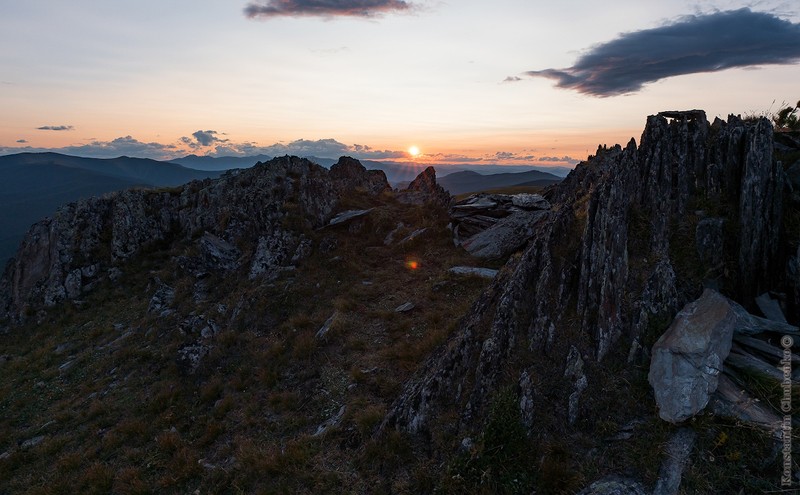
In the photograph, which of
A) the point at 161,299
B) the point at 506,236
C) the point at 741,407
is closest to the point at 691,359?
the point at 741,407

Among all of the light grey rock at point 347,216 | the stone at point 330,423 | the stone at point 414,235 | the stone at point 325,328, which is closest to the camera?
the stone at point 330,423

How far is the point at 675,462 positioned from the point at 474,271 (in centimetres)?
1339

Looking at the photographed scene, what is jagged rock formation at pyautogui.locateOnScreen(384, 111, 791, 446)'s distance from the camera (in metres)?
9.79

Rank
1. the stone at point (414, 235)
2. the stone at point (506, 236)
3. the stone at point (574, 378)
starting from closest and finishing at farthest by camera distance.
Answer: the stone at point (574, 378)
the stone at point (506, 236)
the stone at point (414, 235)

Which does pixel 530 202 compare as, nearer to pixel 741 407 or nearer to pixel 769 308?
pixel 769 308

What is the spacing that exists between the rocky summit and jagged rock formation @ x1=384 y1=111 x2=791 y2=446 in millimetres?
58

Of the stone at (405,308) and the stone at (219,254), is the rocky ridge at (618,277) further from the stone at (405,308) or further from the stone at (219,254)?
the stone at (219,254)

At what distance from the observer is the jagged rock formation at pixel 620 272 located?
32.1ft

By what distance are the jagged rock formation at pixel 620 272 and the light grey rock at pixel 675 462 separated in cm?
184

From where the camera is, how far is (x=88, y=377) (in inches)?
757

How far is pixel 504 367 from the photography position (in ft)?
33.5

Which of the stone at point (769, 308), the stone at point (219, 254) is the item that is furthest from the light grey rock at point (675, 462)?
the stone at point (219, 254)

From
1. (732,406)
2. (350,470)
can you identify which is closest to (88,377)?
(350,470)

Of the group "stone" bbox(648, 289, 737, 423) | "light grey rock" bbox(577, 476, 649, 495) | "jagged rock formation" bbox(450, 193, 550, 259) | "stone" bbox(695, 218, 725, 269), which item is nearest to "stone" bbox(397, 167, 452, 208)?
"jagged rock formation" bbox(450, 193, 550, 259)
